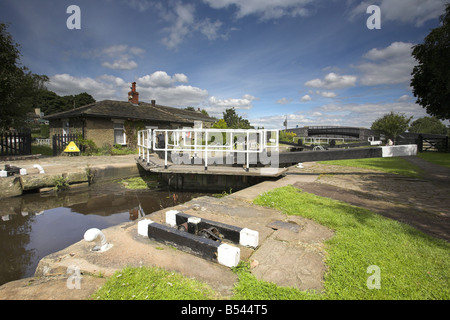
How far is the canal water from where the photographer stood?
3.69m

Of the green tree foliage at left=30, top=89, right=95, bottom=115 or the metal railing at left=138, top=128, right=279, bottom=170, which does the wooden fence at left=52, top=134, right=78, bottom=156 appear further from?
the green tree foliage at left=30, top=89, right=95, bottom=115

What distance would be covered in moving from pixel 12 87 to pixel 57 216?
10.5 meters

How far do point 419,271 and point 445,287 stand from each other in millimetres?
228

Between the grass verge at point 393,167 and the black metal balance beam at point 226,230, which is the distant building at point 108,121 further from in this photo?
the black metal balance beam at point 226,230

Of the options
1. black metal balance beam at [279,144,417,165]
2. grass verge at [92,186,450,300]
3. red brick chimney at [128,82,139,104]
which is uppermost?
red brick chimney at [128,82,139,104]

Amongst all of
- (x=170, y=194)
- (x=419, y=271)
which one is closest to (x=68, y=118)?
(x=170, y=194)

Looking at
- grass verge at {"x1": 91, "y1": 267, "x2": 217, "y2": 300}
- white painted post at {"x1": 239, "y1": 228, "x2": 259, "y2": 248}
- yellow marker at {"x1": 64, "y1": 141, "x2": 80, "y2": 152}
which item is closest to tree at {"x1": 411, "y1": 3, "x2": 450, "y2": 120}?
white painted post at {"x1": 239, "y1": 228, "x2": 259, "y2": 248}

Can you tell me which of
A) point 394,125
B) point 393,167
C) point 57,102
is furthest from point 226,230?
point 57,102

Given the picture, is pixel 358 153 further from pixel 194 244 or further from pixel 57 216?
pixel 57 216

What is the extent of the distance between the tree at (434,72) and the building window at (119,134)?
18352 mm

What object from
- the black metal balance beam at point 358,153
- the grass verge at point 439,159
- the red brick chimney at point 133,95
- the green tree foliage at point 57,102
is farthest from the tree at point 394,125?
the green tree foliage at point 57,102

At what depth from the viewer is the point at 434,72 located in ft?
31.6

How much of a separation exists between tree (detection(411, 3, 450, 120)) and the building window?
723 inches
